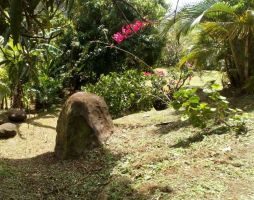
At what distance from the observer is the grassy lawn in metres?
3.96

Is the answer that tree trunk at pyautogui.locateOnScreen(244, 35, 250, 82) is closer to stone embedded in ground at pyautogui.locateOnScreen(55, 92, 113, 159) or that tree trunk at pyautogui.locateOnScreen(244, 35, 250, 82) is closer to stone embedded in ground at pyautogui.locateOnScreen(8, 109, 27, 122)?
stone embedded in ground at pyautogui.locateOnScreen(55, 92, 113, 159)

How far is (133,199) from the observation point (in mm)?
3982

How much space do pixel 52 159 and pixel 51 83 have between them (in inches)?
175

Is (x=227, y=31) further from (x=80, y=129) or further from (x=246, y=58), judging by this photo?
(x=80, y=129)

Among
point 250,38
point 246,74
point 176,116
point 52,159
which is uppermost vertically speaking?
point 250,38

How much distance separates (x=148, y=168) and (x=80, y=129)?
1.54 meters

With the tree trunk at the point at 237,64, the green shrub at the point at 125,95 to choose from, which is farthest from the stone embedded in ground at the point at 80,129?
the tree trunk at the point at 237,64

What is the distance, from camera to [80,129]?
19.4ft

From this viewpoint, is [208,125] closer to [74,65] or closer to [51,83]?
[51,83]

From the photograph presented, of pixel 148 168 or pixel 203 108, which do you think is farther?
pixel 203 108

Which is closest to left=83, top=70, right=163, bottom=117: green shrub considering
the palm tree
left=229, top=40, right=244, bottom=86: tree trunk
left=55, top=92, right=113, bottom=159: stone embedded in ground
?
the palm tree

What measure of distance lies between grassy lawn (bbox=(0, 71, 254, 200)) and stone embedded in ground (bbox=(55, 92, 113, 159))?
0.49ft

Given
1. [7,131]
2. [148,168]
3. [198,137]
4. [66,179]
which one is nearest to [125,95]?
[7,131]

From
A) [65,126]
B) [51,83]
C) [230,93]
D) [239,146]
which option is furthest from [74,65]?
[239,146]
